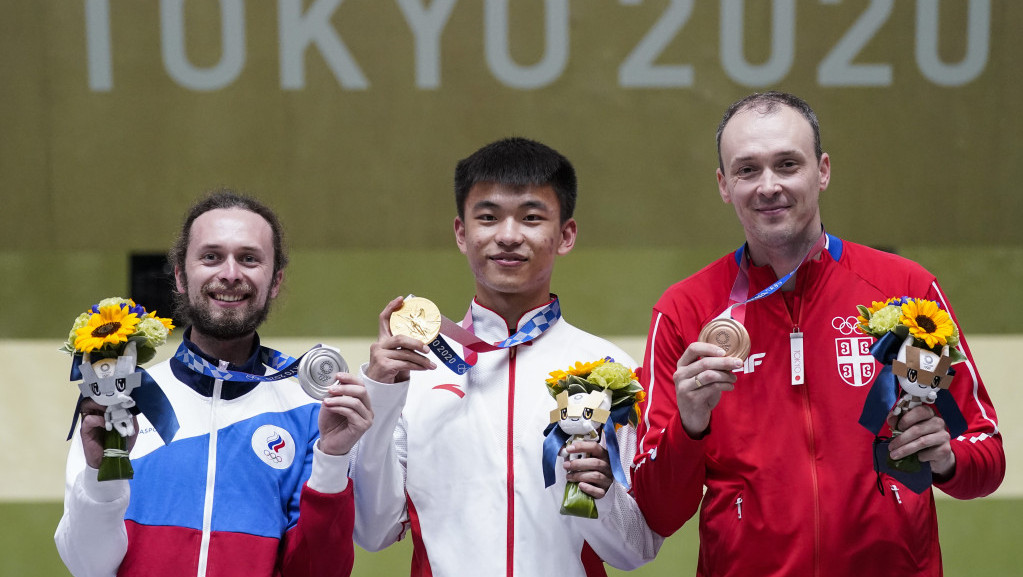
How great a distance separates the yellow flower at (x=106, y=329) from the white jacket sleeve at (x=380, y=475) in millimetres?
582

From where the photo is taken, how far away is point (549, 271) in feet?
9.02

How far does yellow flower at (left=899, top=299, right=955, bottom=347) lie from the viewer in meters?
2.19

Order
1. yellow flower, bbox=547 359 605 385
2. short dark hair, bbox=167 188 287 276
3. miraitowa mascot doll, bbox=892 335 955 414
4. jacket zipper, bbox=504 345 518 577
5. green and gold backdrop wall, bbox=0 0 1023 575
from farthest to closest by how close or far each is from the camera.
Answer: green and gold backdrop wall, bbox=0 0 1023 575 → short dark hair, bbox=167 188 287 276 → jacket zipper, bbox=504 345 518 577 → yellow flower, bbox=547 359 605 385 → miraitowa mascot doll, bbox=892 335 955 414

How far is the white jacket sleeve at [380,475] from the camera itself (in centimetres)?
246

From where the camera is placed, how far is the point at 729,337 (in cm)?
A: 227

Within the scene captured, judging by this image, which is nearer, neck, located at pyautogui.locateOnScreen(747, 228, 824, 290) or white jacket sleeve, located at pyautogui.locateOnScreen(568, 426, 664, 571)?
white jacket sleeve, located at pyautogui.locateOnScreen(568, 426, 664, 571)

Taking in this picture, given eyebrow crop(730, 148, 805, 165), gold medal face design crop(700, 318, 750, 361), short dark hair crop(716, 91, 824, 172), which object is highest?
short dark hair crop(716, 91, 824, 172)

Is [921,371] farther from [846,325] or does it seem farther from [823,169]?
[823,169]

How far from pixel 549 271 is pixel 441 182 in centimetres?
166

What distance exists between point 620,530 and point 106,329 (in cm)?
134

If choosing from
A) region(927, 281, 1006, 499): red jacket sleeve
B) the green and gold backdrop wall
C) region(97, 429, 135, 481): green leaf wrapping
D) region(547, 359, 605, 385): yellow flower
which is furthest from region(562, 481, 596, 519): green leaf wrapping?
the green and gold backdrop wall

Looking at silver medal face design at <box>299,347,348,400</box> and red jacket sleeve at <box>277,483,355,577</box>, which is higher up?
silver medal face design at <box>299,347,348,400</box>

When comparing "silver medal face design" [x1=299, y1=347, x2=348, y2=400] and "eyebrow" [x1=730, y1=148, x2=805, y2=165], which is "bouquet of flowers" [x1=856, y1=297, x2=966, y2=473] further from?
"silver medal face design" [x1=299, y1=347, x2=348, y2=400]

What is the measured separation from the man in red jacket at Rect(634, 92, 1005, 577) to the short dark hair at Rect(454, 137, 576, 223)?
1.51 ft
